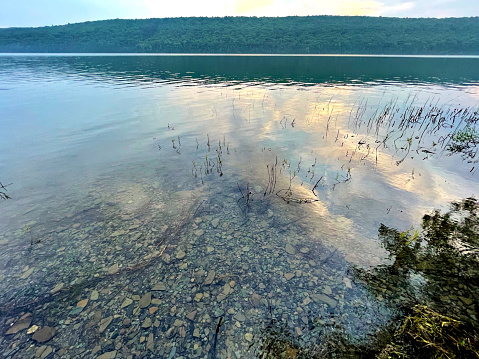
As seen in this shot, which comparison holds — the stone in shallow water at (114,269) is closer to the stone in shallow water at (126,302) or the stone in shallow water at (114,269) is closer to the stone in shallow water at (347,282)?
the stone in shallow water at (126,302)

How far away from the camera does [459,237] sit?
7410 millimetres

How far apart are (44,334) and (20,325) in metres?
0.70

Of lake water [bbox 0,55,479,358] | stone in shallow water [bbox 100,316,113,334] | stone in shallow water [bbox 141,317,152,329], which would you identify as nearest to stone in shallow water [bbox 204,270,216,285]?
lake water [bbox 0,55,479,358]

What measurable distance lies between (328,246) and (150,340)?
5503 millimetres

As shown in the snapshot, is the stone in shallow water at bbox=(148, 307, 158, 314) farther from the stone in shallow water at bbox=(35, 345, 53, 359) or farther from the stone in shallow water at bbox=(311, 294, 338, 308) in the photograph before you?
the stone in shallow water at bbox=(311, 294, 338, 308)

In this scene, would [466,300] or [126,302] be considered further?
[126,302]

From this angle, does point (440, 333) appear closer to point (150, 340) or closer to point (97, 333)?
point (150, 340)

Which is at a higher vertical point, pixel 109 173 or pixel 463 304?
pixel 463 304

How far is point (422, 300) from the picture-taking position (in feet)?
18.1

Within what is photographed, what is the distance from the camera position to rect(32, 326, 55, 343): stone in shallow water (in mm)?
4906

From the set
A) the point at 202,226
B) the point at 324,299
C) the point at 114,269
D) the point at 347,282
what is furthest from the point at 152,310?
the point at 347,282

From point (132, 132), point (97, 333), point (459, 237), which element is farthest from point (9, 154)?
point (459, 237)

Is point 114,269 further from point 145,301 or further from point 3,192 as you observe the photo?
point 3,192

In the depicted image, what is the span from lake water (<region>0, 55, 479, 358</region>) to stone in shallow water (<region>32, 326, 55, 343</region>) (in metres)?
0.04
